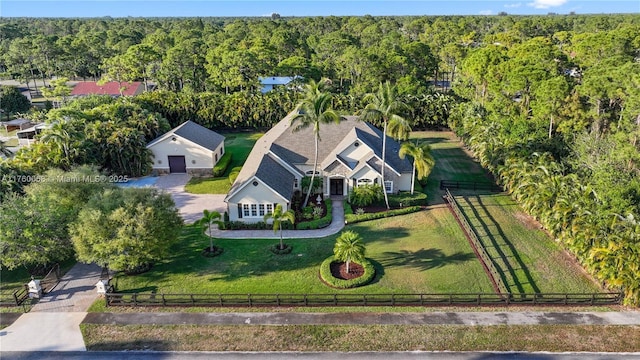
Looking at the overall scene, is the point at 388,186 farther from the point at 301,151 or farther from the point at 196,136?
the point at 196,136

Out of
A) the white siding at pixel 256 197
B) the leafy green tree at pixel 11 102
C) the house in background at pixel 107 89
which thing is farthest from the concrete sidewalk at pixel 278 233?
the leafy green tree at pixel 11 102

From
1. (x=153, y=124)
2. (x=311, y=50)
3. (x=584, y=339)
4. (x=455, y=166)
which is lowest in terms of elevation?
(x=584, y=339)

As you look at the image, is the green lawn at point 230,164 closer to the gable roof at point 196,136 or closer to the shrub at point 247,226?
the gable roof at point 196,136

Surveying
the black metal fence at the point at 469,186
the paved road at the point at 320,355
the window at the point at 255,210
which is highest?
the window at the point at 255,210

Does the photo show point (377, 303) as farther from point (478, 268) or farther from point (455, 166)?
point (455, 166)

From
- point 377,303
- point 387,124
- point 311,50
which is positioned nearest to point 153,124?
point 387,124

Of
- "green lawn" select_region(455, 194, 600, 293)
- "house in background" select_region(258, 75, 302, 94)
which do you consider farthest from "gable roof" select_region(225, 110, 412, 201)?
"house in background" select_region(258, 75, 302, 94)

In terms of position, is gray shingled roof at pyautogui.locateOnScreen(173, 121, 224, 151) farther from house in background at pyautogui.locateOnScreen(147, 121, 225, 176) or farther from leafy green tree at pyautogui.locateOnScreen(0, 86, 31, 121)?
leafy green tree at pyautogui.locateOnScreen(0, 86, 31, 121)
